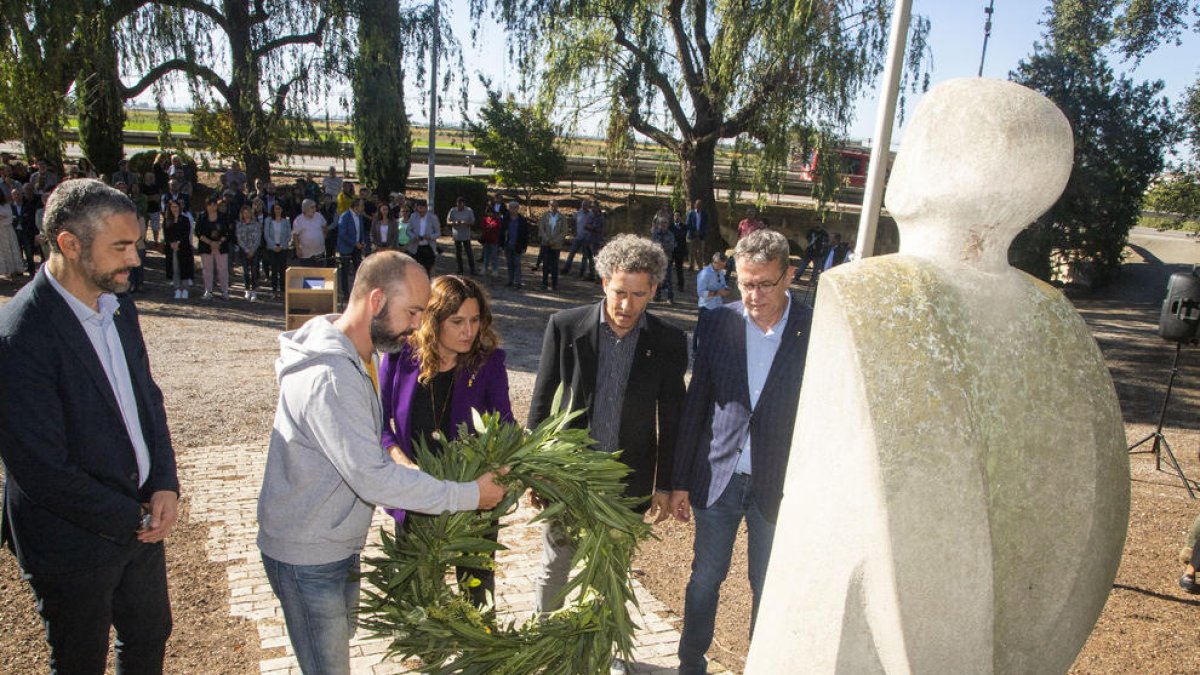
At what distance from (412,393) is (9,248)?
13.0m

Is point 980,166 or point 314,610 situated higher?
point 980,166

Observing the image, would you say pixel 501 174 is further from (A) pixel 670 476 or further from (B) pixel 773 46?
(A) pixel 670 476

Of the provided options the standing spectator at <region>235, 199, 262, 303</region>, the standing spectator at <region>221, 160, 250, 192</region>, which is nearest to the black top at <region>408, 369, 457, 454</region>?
the standing spectator at <region>235, 199, 262, 303</region>

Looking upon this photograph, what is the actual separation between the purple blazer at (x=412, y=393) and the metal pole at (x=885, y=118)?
211 inches

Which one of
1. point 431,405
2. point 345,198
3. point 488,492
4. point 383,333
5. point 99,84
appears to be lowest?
point 488,492

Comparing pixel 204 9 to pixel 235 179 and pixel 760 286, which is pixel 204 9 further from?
pixel 760 286

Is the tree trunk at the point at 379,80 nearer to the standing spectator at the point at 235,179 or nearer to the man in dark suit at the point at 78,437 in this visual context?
the standing spectator at the point at 235,179

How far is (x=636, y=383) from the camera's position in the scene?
12.9 ft

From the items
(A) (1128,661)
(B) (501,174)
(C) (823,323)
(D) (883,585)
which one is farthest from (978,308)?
(B) (501,174)

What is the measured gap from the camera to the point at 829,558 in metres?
1.69

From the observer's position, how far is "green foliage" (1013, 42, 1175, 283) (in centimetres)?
1953

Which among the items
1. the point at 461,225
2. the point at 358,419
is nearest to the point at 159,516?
the point at 358,419

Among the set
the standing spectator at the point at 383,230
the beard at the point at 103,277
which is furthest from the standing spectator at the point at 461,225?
the beard at the point at 103,277

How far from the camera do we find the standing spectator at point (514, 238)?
16.7m
